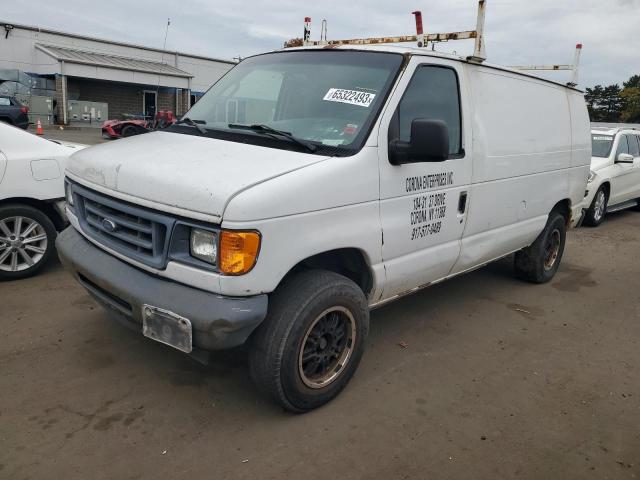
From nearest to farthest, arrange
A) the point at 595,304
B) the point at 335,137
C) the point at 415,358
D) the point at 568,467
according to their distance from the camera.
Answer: the point at 568,467 → the point at 335,137 → the point at 415,358 → the point at 595,304

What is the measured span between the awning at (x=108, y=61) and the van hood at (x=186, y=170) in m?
30.0

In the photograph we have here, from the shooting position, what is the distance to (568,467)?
107 inches

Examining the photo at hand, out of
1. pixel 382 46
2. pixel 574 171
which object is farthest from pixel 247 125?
pixel 574 171

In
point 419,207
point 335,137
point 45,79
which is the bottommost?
point 419,207

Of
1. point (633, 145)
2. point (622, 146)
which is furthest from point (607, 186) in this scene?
point (633, 145)

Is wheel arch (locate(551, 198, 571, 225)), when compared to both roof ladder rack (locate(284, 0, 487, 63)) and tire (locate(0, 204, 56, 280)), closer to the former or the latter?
roof ladder rack (locate(284, 0, 487, 63))

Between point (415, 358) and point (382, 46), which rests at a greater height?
point (382, 46)

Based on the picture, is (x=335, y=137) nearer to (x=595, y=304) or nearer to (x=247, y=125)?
(x=247, y=125)

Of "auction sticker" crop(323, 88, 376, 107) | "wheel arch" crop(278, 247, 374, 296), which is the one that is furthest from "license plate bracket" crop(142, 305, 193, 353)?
"auction sticker" crop(323, 88, 376, 107)

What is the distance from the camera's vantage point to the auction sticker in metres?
3.21

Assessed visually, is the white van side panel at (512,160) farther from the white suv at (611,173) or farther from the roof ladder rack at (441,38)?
the white suv at (611,173)

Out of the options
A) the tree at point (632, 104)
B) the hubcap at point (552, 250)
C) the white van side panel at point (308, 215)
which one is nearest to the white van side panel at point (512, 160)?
the hubcap at point (552, 250)

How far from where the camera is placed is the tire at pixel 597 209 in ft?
30.0

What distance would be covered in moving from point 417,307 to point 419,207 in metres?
1.62
